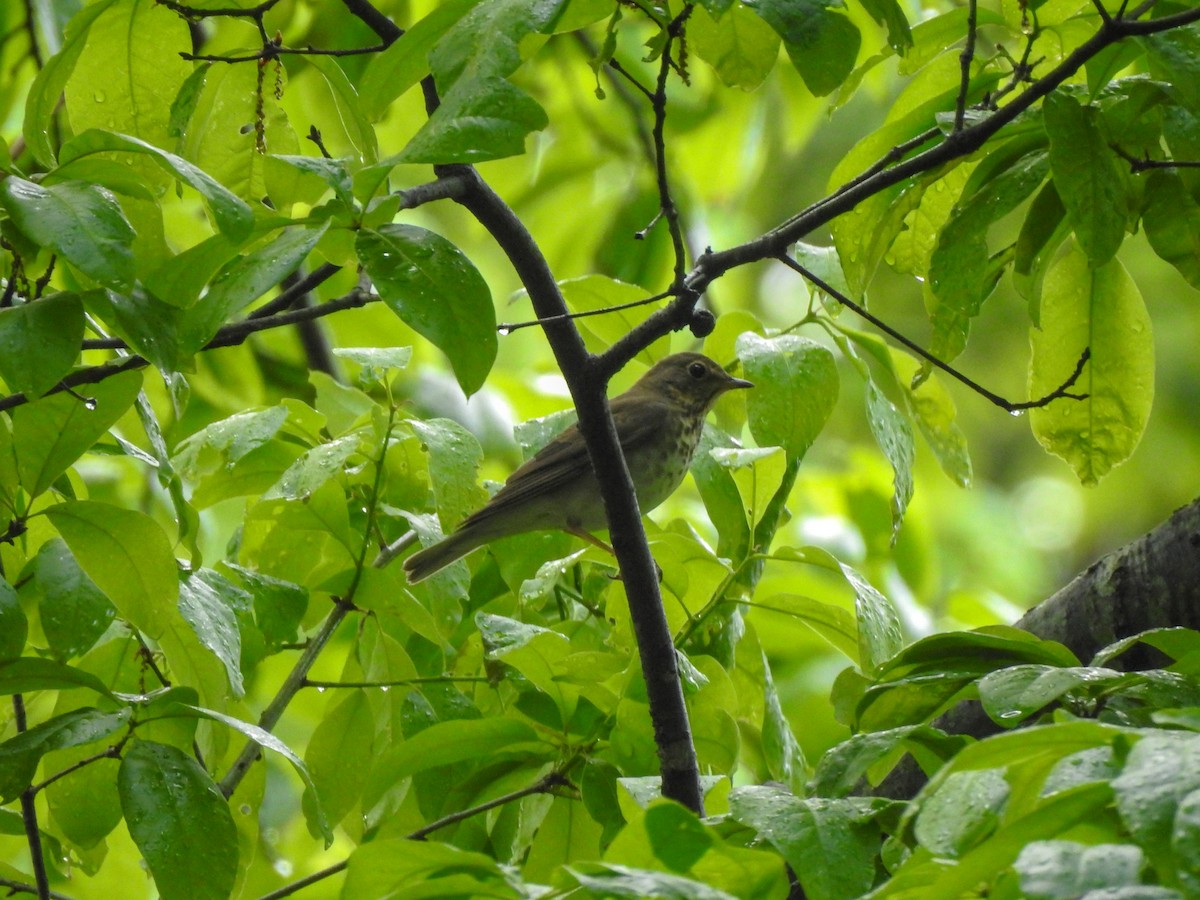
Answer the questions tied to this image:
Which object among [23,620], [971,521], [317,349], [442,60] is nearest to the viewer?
[442,60]

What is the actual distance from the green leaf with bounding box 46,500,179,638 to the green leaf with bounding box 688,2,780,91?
3.83ft

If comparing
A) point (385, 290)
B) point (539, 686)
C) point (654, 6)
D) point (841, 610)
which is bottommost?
Answer: point (539, 686)

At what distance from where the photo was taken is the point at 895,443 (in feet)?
8.79

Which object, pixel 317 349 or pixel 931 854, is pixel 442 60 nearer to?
pixel 931 854

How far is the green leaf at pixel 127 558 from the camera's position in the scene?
2104 mm

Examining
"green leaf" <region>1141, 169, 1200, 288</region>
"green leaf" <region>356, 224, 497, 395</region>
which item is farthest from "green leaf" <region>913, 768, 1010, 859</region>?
"green leaf" <region>1141, 169, 1200, 288</region>

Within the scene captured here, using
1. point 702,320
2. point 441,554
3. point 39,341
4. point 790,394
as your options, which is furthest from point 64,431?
point 441,554

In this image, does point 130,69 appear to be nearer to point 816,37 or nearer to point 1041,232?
point 816,37

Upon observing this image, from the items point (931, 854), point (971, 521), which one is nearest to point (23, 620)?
point (931, 854)

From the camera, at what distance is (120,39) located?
232 centimetres

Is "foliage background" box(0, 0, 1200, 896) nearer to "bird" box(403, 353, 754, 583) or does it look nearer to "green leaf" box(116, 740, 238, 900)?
"bird" box(403, 353, 754, 583)

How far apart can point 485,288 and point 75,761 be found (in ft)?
4.21

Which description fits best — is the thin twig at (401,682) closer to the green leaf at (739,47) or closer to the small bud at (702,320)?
the small bud at (702,320)

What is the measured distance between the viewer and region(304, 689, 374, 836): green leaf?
8.71ft
